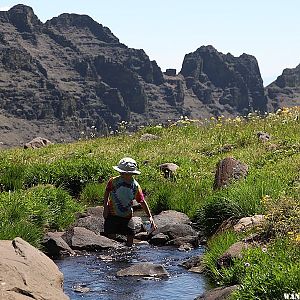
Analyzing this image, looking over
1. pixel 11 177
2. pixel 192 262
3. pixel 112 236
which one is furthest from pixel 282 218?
pixel 11 177

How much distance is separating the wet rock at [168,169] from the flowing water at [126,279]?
790 centimetres

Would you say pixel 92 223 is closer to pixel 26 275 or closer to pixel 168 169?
pixel 26 275

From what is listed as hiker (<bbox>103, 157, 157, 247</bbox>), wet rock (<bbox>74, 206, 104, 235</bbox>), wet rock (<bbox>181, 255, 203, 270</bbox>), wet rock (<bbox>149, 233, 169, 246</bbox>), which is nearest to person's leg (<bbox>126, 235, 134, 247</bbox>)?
hiker (<bbox>103, 157, 157, 247</bbox>)

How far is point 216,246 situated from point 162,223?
4.59 meters

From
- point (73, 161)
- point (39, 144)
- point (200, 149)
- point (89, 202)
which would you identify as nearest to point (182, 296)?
point (89, 202)

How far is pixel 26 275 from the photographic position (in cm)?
831

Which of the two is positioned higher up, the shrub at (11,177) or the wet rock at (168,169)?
the shrub at (11,177)

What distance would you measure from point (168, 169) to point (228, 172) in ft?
16.9

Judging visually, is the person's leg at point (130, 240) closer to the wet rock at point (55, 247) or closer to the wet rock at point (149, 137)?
the wet rock at point (55, 247)

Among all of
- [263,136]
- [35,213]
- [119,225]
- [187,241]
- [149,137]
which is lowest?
[187,241]

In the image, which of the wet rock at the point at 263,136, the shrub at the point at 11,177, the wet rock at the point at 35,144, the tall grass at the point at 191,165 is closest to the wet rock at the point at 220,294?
the tall grass at the point at 191,165

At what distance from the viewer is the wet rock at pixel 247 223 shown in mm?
11034

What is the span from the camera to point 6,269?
322 inches

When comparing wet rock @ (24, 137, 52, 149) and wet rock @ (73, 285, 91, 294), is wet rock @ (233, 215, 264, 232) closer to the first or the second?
wet rock @ (73, 285, 91, 294)
